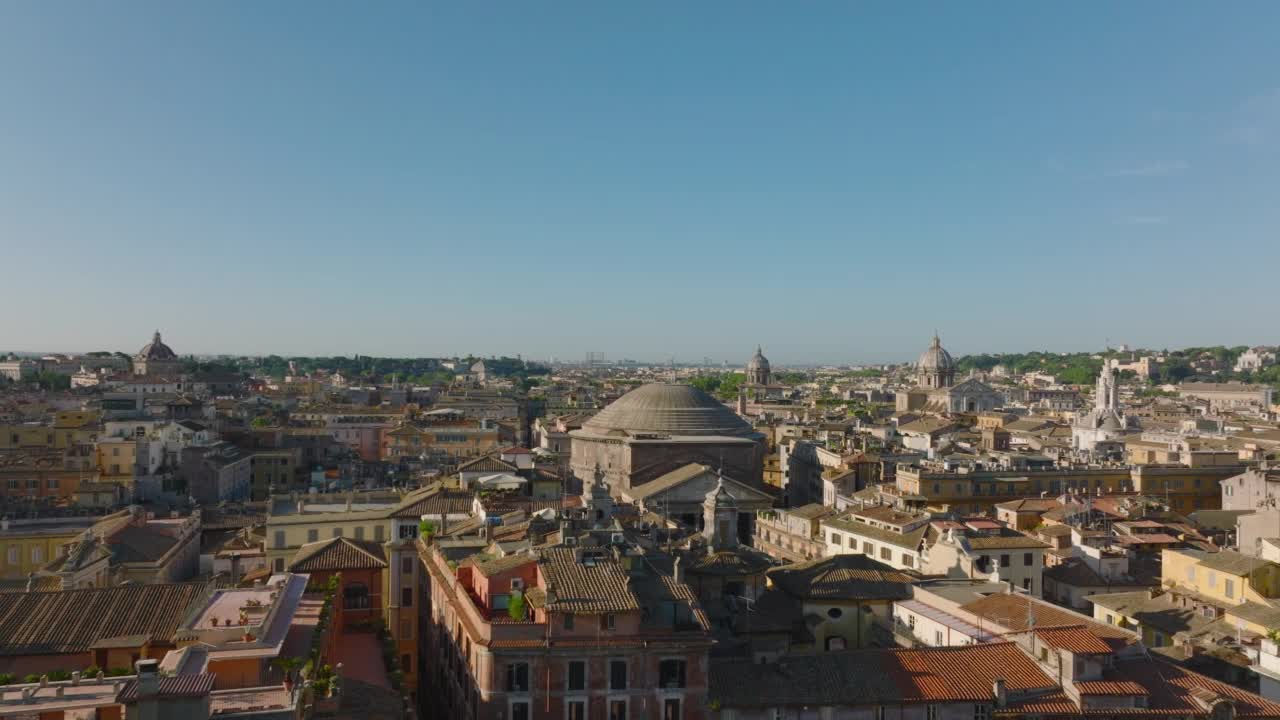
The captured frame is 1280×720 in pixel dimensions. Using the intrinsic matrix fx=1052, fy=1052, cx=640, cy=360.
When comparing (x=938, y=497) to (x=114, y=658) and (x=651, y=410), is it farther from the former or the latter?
(x=114, y=658)

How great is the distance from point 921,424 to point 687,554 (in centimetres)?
7108

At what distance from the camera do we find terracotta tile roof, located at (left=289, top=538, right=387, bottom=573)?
106ft

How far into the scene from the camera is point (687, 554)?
112 ft

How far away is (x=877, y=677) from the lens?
23.1 m

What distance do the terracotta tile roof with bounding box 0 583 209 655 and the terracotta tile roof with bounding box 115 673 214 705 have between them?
24.1 feet

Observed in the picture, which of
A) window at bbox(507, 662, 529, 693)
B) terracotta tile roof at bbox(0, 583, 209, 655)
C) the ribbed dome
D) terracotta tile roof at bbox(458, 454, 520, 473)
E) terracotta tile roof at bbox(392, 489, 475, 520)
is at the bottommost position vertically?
window at bbox(507, 662, 529, 693)

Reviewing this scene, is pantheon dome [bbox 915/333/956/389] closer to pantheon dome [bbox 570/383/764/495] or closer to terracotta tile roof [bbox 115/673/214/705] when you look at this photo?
pantheon dome [bbox 570/383/764/495]

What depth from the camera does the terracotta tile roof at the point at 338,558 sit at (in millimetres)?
32188

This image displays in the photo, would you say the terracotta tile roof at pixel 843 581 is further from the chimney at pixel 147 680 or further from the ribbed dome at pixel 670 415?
the ribbed dome at pixel 670 415

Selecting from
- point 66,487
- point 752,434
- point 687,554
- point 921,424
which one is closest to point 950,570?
point 687,554

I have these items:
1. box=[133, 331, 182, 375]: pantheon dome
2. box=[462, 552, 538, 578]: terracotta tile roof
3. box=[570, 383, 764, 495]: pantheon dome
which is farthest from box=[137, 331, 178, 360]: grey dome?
box=[462, 552, 538, 578]: terracotta tile roof

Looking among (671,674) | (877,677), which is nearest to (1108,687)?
(877,677)

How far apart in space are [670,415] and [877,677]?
51.8m

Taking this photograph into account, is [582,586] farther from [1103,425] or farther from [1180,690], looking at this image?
[1103,425]
